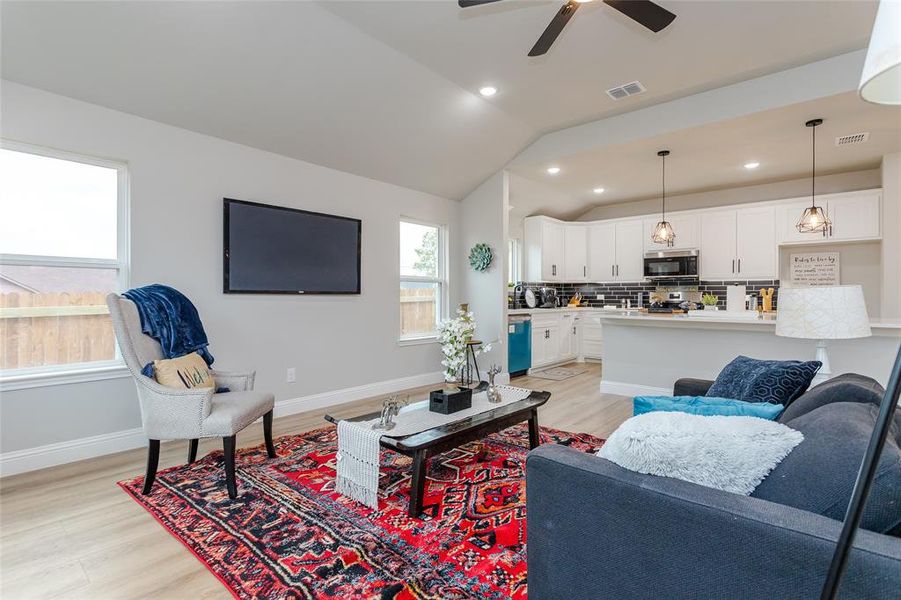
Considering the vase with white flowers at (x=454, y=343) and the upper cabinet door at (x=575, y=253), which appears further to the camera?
the upper cabinet door at (x=575, y=253)

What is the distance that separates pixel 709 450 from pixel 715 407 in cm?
58

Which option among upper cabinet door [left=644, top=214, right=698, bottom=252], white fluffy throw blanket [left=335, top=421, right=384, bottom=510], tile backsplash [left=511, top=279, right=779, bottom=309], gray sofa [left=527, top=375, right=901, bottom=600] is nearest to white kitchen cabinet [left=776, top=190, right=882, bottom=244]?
tile backsplash [left=511, top=279, right=779, bottom=309]

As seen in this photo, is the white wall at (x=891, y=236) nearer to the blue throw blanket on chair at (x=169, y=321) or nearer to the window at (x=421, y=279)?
the window at (x=421, y=279)

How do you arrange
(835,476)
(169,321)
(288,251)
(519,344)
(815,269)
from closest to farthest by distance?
(835,476) → (169,321) → (288,251) → (815,269) → (519,344)

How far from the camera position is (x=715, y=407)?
1563 millimetres

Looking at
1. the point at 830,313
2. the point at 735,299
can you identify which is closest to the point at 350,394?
the point at 830,313

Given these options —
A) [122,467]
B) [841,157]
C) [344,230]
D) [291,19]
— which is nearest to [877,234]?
[841,157]

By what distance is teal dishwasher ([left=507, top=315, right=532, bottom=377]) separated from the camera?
18.9 ft

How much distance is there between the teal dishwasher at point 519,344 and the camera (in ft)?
18.9

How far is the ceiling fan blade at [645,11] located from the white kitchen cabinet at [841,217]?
179 inches

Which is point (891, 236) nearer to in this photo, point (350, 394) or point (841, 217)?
point (841, 217)

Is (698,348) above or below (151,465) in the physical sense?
above

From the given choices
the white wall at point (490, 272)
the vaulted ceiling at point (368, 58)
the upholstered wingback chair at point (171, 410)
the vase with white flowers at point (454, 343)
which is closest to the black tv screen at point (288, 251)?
the vaulted ceiling at point (368, 58)

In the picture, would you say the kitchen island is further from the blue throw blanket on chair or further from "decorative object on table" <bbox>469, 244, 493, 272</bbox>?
the blue throw blanket on chair
